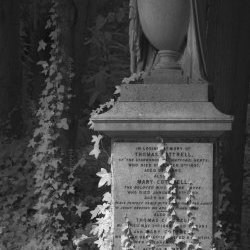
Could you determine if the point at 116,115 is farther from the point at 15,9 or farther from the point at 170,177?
the point at 15,9

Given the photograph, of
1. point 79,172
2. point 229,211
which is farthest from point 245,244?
point 79,172

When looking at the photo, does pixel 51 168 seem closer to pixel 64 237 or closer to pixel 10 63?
pixel 64 237

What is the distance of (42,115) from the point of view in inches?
301

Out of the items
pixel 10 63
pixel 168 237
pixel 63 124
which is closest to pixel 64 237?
pixel 63 124

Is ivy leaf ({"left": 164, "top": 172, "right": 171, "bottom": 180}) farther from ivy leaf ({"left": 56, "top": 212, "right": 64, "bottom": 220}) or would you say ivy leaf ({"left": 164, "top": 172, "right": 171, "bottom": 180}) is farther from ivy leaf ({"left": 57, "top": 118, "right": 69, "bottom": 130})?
ivy leaf ({"left": 56, "top": 212, "right": 64, "bottom": 220})

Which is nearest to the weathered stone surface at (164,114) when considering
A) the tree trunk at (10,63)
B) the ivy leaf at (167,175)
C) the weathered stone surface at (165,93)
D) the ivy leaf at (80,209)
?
the weathered stone surface at (165,93)

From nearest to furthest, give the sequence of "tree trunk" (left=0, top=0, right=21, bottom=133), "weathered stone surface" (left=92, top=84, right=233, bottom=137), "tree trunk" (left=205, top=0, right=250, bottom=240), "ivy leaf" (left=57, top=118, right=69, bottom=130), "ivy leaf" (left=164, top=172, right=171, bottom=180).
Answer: "weathered stone surface" (left=92, top=84, right=233, bottom=137) < "ivy leaf" (left=164, top=172, right=171, bottom=180) < "ivy leaf" (left=57, top=118, right=69, bottom=130) < "tree trunk" (left=205, top=0, right=250, bottom=240) < "tree trunk" (left=0, top=0, right=21, bottom=133)

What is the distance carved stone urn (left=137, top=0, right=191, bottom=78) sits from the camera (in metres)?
5.32

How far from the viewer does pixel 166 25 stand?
5367 millimetres

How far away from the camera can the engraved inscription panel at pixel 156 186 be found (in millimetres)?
5137

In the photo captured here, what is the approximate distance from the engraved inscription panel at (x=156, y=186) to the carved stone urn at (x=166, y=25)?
0.79 meters

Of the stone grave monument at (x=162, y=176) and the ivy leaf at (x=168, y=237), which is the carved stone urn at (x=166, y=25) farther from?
the ivy leaf at (x=168, y=237)

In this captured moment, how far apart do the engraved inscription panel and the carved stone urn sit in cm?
79

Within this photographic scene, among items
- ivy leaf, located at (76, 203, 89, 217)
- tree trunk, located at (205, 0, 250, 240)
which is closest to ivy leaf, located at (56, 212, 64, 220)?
ivy leaf, located at (76, 203, 89, 217)
